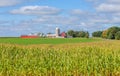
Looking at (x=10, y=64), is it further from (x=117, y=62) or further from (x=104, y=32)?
(x=104, y=32)

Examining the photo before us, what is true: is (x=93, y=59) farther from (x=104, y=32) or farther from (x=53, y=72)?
(x=104, y=32)

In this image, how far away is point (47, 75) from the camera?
14.2m

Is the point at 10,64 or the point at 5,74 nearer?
the point at 5,74

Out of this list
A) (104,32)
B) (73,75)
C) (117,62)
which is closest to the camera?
(73,75)

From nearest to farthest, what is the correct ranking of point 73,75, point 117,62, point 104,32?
point 73,75
point 117,62
point 104,32

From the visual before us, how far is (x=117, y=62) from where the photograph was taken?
1531 centimetres

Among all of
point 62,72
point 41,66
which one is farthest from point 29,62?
point 62,72

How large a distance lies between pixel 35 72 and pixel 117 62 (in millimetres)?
3891

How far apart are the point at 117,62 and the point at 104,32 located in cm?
12074

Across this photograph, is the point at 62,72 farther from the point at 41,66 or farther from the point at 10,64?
the point at 10,64

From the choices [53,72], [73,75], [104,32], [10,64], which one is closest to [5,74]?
[10,64]

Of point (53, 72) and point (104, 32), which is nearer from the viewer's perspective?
point (53, 72)

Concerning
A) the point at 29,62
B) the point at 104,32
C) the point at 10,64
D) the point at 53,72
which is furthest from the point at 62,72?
the point at 104,32

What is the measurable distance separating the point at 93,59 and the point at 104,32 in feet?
396
